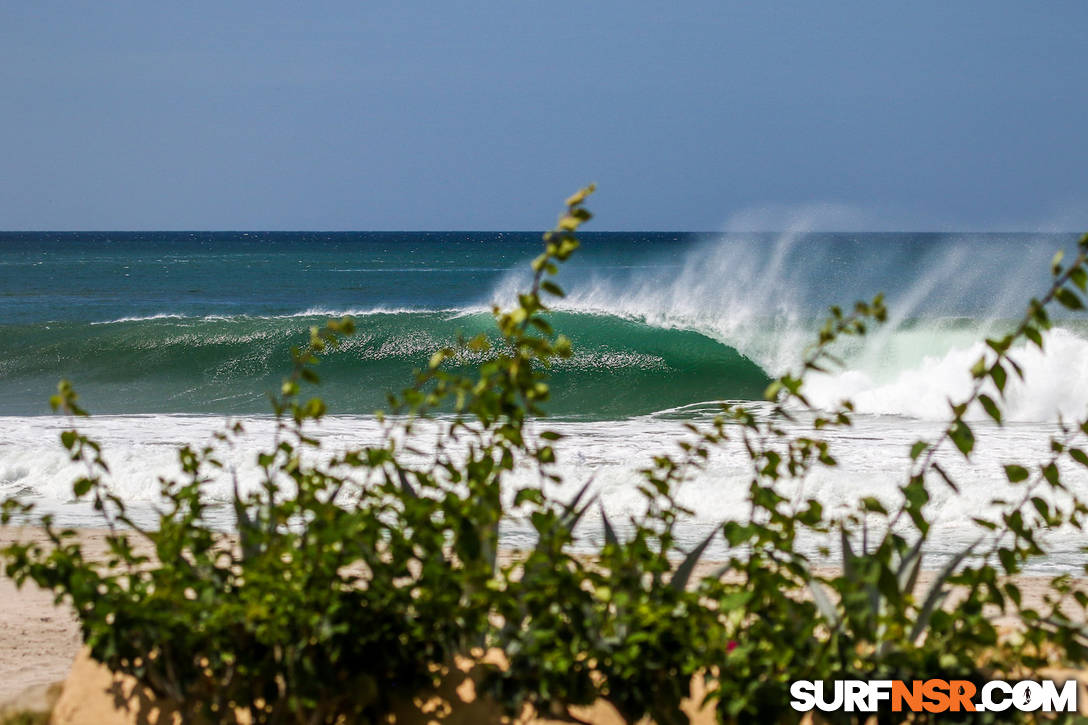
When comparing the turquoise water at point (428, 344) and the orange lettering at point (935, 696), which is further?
the turquoise water at point (428, 344)

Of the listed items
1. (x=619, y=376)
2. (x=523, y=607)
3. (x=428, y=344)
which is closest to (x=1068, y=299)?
(x=523, y=607)

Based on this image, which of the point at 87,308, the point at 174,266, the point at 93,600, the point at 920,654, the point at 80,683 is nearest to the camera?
the point at 920,654

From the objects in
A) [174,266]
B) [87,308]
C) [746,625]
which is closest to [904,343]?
[746,625]

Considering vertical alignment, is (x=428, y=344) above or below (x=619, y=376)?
above

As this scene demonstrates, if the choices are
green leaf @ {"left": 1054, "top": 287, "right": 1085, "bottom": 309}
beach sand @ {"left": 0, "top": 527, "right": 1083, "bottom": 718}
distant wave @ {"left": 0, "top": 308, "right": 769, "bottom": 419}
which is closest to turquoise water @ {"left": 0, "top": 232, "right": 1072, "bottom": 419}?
distant wave @ {"left": 0, "top": 308, "right": 769, "bottom": 419}

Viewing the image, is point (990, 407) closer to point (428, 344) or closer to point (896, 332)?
point (896, 332)

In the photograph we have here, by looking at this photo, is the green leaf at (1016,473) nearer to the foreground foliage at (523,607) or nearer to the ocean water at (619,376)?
the foreground foliage at (523,607)

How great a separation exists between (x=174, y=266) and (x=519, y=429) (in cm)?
6654

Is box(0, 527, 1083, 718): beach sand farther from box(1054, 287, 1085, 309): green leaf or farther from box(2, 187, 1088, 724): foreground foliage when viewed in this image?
box(1054, 287, 1085, 309): green leaf

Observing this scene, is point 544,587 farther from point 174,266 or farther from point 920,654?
point 174,266

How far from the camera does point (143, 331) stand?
70.0 ft

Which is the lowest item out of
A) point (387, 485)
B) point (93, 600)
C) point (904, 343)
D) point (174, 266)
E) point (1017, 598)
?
point (93, 600)

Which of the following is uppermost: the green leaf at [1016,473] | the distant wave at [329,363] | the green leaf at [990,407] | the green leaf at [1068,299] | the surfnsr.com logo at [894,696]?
the distant wave at [329,363]

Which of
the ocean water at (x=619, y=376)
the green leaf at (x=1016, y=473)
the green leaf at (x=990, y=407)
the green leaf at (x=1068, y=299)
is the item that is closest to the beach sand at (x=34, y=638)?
the ocean water at (x=619, y=376)
